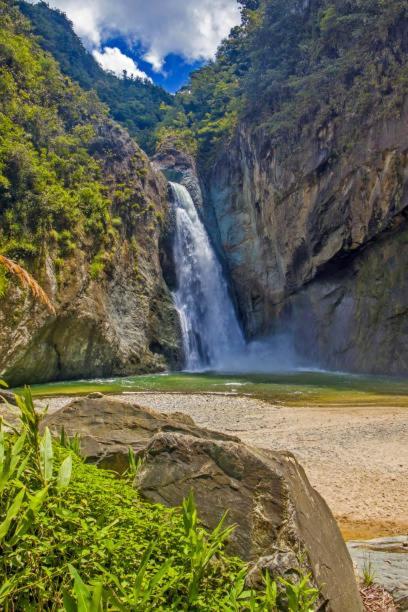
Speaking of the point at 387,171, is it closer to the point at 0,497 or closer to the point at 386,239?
the point at 386,239

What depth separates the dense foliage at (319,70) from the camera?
970 inches

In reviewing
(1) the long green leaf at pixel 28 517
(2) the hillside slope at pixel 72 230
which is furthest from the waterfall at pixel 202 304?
(1) the long green leaf at pixel 28 517

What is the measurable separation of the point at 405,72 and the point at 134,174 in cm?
1734

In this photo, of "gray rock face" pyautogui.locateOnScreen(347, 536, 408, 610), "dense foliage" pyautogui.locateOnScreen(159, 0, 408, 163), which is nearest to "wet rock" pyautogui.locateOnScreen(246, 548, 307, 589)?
"gray rock face" pyautogui.locateOnScreen(347, 536, 408, 610)

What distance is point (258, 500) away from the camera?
8.06 ft

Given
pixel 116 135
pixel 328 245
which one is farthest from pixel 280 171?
pixel 116 135

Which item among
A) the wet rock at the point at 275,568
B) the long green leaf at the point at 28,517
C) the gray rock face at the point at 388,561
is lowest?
the gray rock face at the point at 388,561

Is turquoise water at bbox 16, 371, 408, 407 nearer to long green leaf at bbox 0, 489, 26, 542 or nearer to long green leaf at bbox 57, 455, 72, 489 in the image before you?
long green leaf at bbox 57, 455, 72, 489

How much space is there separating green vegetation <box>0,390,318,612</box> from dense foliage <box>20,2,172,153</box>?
1935 inches

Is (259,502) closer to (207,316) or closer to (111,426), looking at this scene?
(111,426)

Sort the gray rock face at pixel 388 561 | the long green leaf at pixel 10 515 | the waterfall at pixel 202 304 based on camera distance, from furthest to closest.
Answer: the waterfall at pixel 202 304
the gray rock face at pixel 388 561
the long green leaf at pixel 10 515

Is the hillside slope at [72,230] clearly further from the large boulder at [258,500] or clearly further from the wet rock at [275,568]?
the wet rock at [275,568]

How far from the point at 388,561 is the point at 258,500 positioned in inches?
58.3

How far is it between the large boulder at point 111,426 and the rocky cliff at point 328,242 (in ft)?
66.1
